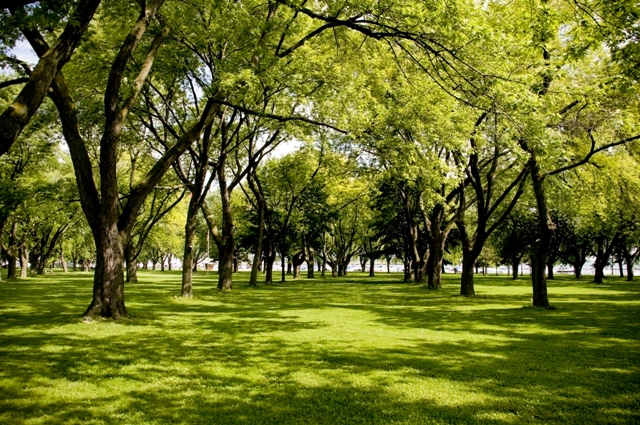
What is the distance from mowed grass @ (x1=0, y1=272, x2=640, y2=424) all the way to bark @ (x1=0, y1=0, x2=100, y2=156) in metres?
4.05

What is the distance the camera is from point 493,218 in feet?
157

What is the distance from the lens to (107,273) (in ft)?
42.2

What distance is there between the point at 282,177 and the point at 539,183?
25.4 meters

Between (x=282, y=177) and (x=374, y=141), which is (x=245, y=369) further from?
(x=282, y=177)

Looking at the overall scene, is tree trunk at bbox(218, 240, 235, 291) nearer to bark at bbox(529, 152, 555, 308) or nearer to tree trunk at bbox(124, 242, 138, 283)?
tree trunk at bbox(124, 242, 138, 283)

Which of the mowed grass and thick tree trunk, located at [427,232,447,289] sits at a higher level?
thick tree trunk, located at [427,232,447,289]

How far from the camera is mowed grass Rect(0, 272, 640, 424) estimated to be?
18.8ft

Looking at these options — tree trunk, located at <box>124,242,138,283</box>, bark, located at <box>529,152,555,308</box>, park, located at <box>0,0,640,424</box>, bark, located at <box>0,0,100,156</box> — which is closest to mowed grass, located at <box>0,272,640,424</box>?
park, located at <box>0,0,640,424</box>

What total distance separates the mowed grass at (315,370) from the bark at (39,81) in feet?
13.3

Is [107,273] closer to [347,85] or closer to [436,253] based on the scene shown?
[347,85]

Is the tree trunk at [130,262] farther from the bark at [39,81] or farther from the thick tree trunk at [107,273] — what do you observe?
the bark at [39,81]

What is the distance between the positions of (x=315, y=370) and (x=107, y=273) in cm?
818

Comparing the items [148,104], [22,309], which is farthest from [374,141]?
[22,309]

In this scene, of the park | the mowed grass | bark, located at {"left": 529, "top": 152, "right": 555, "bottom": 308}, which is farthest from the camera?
bark, located at {"left": 529, "top": 152, "right": 555, "bottom": 308}
